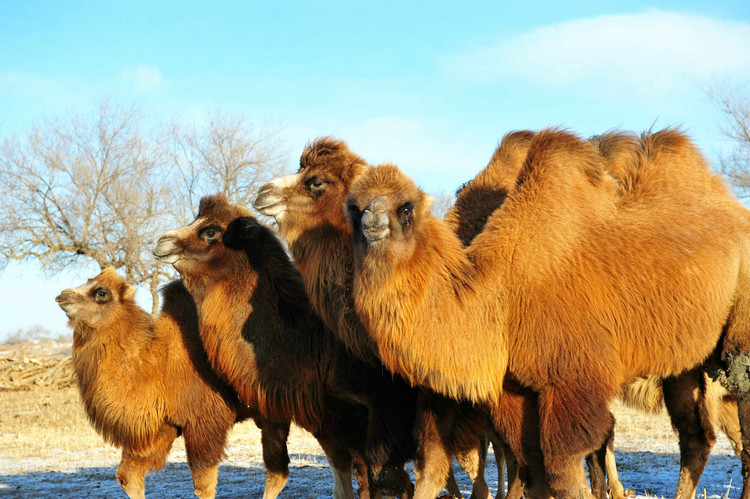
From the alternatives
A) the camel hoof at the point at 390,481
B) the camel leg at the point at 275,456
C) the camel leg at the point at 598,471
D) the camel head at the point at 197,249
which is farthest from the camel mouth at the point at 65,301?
the camel leg at the point at 598,471

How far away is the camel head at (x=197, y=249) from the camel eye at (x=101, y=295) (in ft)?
4.21

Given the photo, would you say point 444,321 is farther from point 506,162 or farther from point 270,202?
point 506,162

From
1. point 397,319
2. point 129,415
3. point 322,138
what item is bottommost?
point 129,415

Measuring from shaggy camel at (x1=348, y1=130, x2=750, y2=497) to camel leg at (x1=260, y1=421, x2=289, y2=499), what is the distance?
119 inches

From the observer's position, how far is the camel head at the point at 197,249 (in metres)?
7.12

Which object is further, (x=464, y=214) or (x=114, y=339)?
(x=114, y=339)

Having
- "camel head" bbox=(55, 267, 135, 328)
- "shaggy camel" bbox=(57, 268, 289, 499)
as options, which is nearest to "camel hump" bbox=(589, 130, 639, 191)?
"shaggy camel" bbox=(57, 268, 289, 499)

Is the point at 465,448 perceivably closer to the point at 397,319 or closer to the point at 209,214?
the point at 397,319

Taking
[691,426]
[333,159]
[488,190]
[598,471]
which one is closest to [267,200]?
[333,159]

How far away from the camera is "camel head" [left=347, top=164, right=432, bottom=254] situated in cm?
468

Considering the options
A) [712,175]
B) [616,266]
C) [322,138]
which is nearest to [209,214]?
[322,138]

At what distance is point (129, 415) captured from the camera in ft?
24.7

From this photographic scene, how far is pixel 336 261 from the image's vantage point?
5996 millimetres

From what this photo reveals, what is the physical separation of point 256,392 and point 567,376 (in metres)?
3.10
